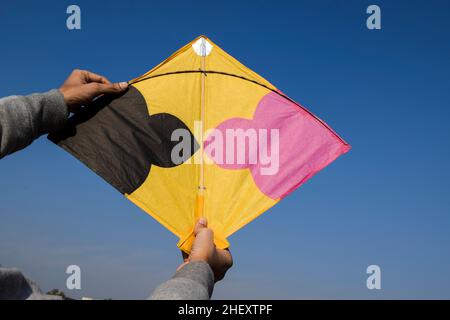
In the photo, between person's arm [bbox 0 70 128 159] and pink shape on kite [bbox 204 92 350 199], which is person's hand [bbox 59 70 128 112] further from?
pink shape on kite [bbox 204 92 350 199]

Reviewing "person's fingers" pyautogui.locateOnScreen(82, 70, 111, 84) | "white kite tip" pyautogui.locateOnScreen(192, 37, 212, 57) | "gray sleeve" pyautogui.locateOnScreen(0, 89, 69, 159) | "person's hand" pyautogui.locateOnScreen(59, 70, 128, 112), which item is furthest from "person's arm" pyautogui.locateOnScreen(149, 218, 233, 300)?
"white kite tip" pyautogui.locateOnScreen(192, 37, 212, 57)

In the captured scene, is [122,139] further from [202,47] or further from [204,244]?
[204,244]

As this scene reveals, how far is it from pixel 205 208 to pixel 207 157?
1.84ft

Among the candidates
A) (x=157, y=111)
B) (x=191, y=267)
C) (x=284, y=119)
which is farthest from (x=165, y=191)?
(x=191, y=267)

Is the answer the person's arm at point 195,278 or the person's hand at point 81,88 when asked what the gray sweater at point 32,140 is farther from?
the person's hand at point 81,88

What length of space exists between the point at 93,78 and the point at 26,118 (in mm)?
1728

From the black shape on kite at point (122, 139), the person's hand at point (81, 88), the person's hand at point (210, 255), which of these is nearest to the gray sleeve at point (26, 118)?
the person's hand at point (81, 88)

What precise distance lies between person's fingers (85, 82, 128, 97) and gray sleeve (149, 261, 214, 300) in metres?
2.52

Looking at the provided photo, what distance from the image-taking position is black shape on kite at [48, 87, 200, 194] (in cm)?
446

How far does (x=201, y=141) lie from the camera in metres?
4.77

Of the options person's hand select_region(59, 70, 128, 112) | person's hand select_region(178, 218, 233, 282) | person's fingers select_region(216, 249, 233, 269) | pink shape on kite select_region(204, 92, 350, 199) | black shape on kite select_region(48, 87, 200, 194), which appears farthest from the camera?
pink shape on kite select_region(204, 92, 350, 199)

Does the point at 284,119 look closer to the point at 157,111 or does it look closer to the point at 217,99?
the point at 217,99
